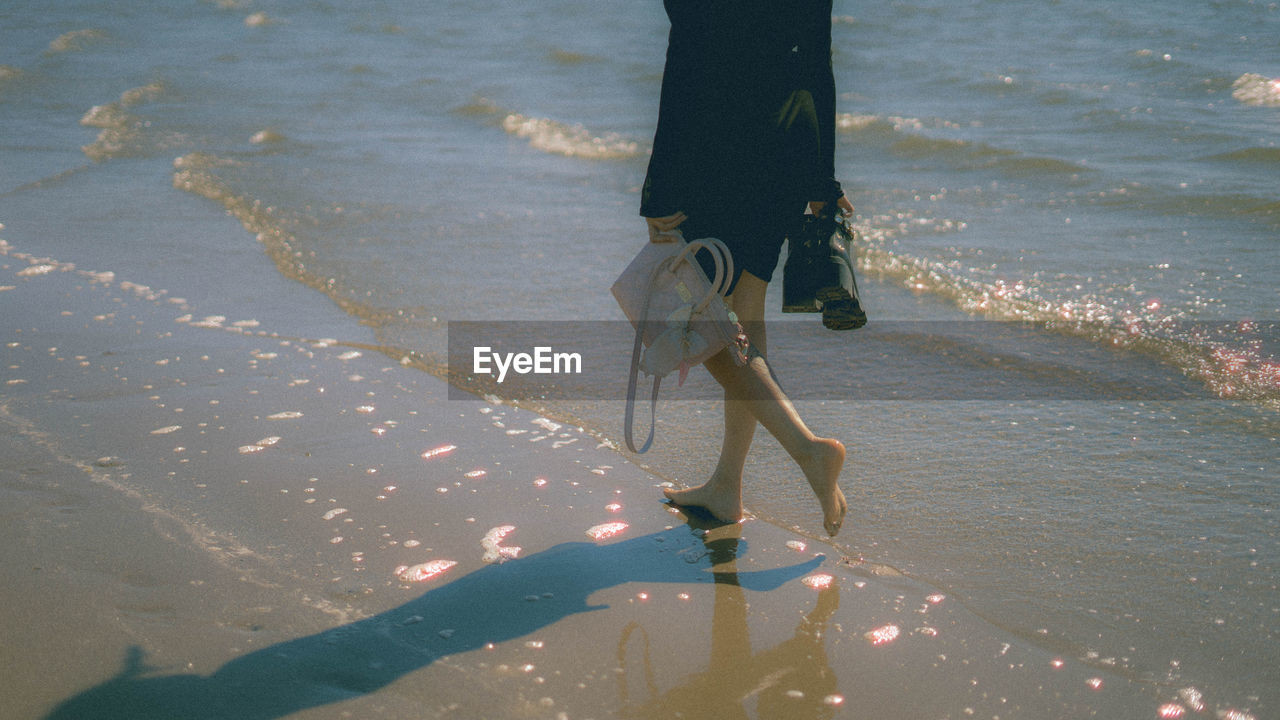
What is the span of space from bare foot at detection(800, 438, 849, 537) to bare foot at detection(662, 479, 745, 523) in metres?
0.41

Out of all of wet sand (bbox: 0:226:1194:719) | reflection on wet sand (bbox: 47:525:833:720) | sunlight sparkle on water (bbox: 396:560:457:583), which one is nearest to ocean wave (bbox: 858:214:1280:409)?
wet sand (bbox: 0:226:1194:719)

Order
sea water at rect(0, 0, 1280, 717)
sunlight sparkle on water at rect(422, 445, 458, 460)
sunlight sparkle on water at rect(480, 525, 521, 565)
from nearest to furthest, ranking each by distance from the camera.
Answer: sunlight sparkle on water at rect(480, 525, 521, 565) < sea water at rect(0, 0, 1280, 717) < sunlight sparkle on water at rect(422, 445, 458, 460)

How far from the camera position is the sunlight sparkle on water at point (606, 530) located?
3045mm

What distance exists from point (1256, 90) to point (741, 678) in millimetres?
11450

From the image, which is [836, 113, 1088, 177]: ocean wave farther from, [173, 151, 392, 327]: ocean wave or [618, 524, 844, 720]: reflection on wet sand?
[618, 524, 844, 720]: reflection on wet sand

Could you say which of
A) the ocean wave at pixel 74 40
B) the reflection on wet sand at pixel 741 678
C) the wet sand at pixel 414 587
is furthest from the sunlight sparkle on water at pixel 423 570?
the ocean wave at pixel 74 40

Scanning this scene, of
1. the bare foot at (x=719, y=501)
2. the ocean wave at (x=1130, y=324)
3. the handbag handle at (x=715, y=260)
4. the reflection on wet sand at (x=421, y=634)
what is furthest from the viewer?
the ocean wave at (x=1130, y=324)

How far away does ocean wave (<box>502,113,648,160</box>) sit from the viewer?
10594 millimetres

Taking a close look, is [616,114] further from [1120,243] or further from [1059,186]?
[1120,243]

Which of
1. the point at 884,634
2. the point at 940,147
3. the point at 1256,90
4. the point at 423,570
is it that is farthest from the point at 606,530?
the point at 1256,90

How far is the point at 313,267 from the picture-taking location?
20.0ft

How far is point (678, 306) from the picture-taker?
2.71 meters

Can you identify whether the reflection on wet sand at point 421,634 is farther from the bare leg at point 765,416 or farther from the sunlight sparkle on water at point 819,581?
the bare leg at point 765,416

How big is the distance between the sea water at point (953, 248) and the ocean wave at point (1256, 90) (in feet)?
0.12
